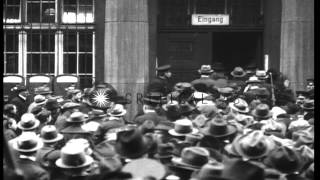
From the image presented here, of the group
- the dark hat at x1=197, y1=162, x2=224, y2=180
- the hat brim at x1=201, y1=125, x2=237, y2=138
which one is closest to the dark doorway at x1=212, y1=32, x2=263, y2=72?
the hat brim at x1=201, y1=125, x2=237, y2=138

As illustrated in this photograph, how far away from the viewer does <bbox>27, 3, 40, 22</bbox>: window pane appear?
14.3 metres

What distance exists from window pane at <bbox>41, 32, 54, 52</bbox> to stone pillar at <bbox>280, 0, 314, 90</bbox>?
537 cm

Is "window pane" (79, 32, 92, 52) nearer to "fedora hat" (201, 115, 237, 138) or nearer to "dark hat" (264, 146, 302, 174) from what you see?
"fedora hat" (201, 115, 237, 138)

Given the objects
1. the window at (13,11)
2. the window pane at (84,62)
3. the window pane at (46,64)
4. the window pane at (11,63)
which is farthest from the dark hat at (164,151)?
the window at (13,11)

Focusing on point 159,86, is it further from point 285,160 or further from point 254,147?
point 285,160

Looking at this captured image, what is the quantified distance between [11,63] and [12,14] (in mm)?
1151

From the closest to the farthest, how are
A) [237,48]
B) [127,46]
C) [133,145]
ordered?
1. [133,145]
2. [127,46]
3. [237,48]

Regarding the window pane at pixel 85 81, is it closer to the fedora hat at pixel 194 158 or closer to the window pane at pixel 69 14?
the window pane at pixel 69 14

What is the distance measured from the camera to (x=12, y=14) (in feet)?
47.2

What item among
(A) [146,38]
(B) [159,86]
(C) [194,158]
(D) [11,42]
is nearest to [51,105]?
(B) [159,86]

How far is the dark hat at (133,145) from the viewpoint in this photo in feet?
22.0

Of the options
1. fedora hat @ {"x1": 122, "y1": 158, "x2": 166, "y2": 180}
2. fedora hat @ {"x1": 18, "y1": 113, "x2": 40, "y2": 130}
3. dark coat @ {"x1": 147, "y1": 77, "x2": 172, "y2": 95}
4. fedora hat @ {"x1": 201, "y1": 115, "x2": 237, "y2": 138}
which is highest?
dark coat @ {"x1": 147, "y1": 77, "x2": 172, "y2": 95}

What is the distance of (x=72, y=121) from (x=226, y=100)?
359 cm

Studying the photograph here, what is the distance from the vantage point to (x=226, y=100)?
435 inches
